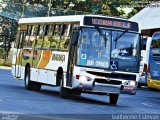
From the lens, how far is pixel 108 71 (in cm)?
2017

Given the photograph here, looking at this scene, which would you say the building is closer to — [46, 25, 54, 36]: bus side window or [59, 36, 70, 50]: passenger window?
[46, 25, 54, 36]: bus side window

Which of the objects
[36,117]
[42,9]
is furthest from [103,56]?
[42,9]

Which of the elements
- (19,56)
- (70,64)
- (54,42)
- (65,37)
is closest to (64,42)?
(65,37)

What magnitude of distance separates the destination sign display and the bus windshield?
0.20 meters

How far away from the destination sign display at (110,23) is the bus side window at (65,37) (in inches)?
54.1

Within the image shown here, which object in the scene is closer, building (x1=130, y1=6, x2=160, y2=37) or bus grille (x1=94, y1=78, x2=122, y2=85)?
bus grille (x1=94, y1=78, x2=122, y2=85)

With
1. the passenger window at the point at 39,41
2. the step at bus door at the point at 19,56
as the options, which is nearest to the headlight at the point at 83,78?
the passenger window at the point at 39,41

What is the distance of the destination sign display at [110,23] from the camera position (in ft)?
67.2

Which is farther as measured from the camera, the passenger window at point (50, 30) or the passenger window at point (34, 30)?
the passenger window at point (34, 30)

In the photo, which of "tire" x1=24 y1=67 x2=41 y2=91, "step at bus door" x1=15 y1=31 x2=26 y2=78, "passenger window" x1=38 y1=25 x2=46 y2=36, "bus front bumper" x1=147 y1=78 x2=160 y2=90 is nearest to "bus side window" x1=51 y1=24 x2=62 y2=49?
"passenger window" x1=38 y1=25 x2=46 y2=36

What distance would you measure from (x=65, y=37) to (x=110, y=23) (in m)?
1.95

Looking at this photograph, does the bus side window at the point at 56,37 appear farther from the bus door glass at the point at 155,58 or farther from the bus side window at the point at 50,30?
the bus door glass at the point at 155,58

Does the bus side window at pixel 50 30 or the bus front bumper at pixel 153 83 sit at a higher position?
the bus side window at pixel 50 30

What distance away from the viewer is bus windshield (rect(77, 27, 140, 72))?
2020cm
